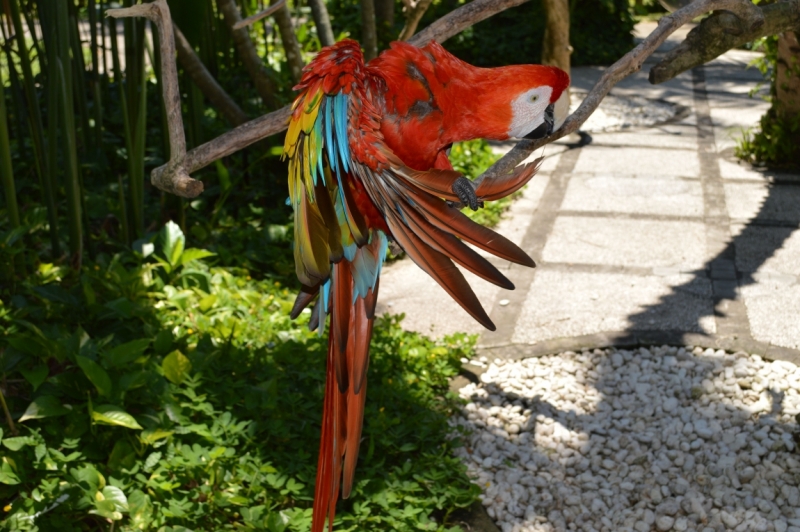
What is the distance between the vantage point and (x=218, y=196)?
388cm

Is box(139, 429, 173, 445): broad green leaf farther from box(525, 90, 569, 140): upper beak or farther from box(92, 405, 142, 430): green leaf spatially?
box(525, 90, 569, 140): upper beak

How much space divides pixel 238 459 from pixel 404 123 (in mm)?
1168

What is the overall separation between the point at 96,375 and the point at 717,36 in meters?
1.65

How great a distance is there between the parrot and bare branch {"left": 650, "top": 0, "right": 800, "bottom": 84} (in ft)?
1.58

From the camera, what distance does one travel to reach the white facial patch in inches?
51.9

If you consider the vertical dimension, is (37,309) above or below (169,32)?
below

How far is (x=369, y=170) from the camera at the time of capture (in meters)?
1.19

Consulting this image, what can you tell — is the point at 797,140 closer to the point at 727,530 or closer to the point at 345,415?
the point at 727,530

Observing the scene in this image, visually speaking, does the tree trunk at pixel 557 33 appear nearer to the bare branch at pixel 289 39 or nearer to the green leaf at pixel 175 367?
the bare branch at pixel 289 39

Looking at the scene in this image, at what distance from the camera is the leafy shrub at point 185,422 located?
1.96m

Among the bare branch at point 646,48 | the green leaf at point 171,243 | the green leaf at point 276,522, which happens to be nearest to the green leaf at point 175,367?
the green leaf at point 276,522

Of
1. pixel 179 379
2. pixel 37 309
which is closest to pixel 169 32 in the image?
pixel 179 379

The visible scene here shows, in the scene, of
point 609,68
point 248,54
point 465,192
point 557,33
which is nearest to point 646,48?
point 609,68

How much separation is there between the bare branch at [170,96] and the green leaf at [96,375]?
28.3 inches
